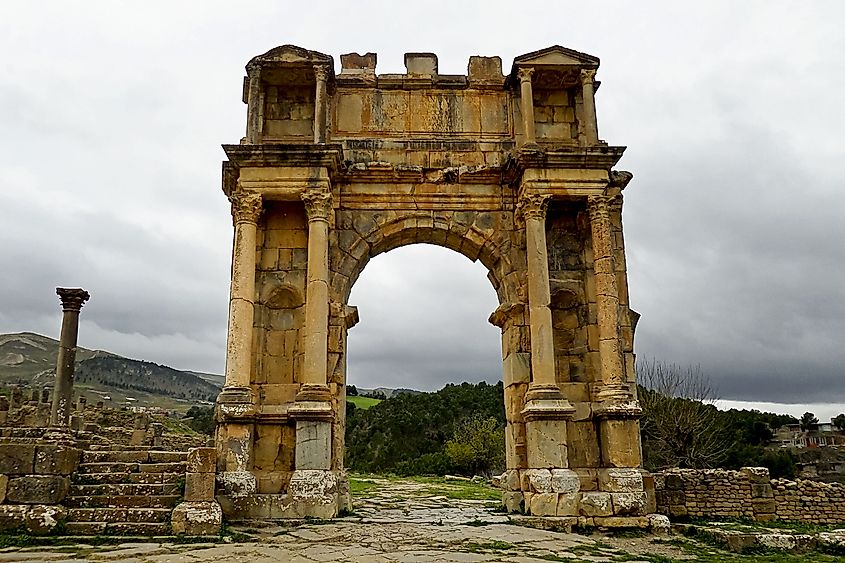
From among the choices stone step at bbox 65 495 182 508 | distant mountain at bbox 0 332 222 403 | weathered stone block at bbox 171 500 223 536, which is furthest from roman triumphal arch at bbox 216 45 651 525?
distant mountain at bbox 0 332 222 403

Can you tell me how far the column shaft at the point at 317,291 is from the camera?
36.2ft

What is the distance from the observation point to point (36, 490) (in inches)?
347

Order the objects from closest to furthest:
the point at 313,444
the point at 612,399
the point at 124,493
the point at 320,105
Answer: the point at 124,493
the point at 313,444
the point at 612,399
the point at 320,105

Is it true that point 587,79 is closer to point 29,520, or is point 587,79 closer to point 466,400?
point 29,520

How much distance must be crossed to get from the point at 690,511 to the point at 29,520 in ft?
32.9

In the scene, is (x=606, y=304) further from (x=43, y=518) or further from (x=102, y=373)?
(x=102, y=373)

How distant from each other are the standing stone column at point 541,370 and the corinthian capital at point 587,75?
8.70 ft

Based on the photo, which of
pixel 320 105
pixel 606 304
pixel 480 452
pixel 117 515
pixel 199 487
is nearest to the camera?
pixel 117 515

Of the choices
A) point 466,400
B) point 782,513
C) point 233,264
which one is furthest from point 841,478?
point 466,400

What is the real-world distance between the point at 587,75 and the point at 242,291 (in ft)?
24.5

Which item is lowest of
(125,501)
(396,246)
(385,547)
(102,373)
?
(385,547)

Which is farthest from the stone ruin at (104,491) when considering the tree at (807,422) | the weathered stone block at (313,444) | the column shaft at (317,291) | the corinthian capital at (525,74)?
the tree at (807,422)

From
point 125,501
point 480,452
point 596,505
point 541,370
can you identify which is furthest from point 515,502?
point 480,452

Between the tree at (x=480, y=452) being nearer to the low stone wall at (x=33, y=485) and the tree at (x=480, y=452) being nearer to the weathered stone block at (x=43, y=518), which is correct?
the low stone wall at (x=33, y=485)
